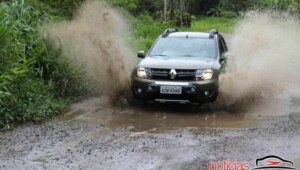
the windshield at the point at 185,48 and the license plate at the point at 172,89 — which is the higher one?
the windshield at the point at 185,48

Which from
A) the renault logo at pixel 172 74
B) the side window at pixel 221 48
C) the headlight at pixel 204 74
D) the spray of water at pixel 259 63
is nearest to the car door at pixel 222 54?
the side window at pixel 221 48

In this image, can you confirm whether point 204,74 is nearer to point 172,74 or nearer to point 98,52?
point 172,74

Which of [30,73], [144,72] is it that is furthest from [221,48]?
[30,73]

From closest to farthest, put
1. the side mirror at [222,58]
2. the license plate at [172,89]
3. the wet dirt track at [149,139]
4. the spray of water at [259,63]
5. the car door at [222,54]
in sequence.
→ the wet dirt track at [149,139] < the license plate at [172,89] < the spray of water at [259,63] < the car door at [222,54] < the side mirror at [222,58]


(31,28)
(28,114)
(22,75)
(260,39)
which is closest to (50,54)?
(31,28)

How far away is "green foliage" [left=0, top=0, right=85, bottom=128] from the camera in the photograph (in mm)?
10320

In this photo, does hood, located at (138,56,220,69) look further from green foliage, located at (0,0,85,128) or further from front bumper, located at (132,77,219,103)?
green foliage, located at (0,0,85,128)

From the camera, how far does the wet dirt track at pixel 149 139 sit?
7543 mm

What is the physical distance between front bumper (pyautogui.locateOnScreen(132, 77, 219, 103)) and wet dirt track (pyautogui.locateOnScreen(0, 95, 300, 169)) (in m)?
0.33

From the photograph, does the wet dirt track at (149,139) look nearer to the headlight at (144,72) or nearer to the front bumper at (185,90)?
the front bumper at (185,90)

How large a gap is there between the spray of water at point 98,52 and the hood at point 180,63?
0.93m

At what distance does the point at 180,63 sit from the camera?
11.2 metres

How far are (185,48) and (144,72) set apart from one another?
4.69 feet

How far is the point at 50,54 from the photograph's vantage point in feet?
40.2
